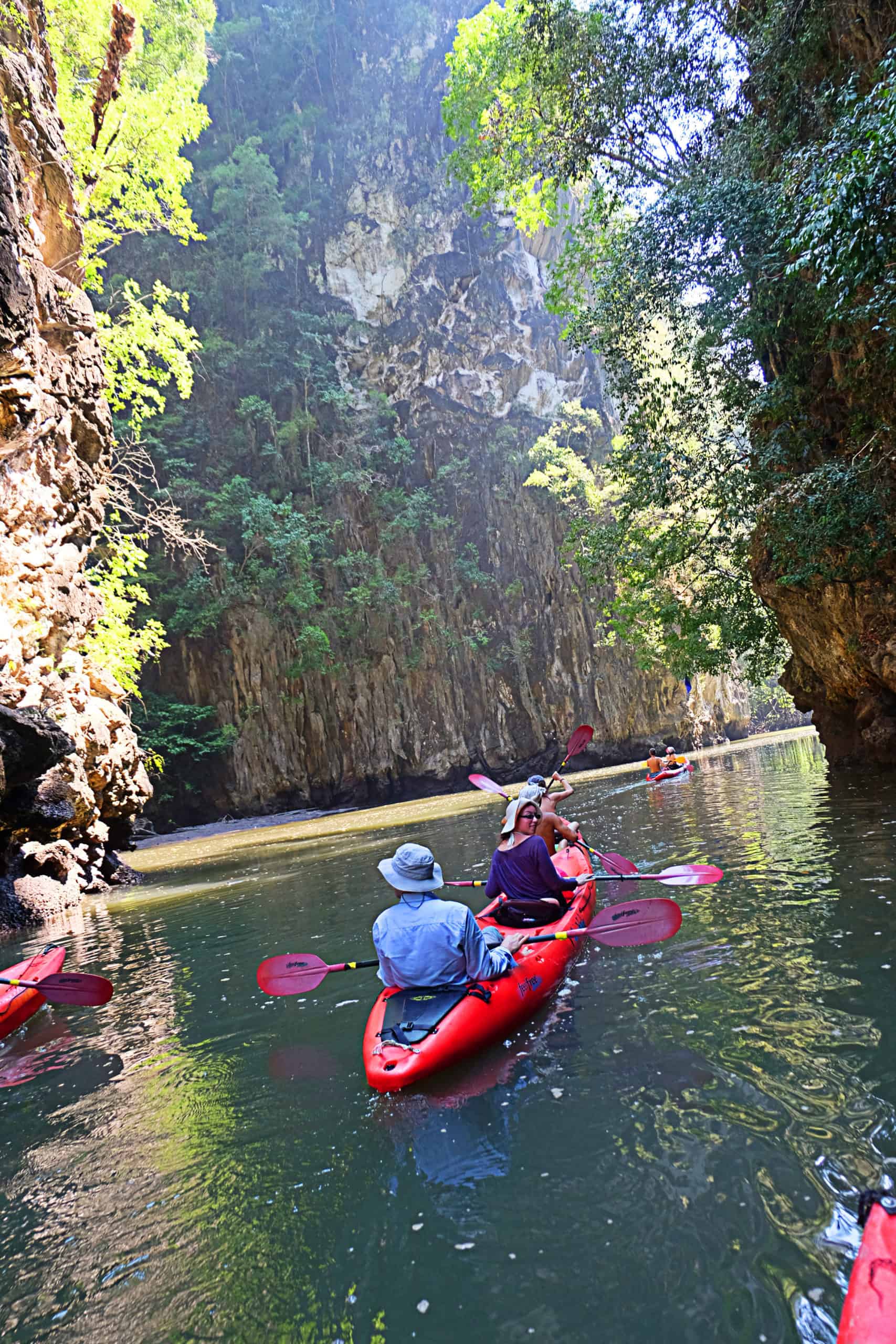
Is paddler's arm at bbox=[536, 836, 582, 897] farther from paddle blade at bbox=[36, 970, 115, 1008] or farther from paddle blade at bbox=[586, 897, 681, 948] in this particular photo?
paddle blade at bbox=[36, 970, 115, 1008]

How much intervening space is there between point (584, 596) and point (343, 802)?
11921 mm

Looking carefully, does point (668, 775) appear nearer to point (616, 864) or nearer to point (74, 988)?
point (616, 864)

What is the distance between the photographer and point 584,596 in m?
28.1

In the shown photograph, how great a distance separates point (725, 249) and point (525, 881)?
28.0 ft

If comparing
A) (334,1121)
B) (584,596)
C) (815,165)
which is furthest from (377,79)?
(334,1121)

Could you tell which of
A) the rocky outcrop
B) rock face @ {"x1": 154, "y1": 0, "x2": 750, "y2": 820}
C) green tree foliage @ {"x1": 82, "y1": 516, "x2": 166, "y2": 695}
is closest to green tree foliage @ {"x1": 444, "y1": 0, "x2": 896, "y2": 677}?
the rocky outcrop

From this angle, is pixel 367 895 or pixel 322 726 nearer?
pixel 367 895

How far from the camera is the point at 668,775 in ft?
55.2

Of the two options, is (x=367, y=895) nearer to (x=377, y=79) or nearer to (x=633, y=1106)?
(x=633, y=1106)

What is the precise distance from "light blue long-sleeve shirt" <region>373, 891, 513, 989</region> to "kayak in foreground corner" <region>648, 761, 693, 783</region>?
13.9 metres

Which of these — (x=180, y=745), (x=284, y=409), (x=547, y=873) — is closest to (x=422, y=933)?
(x=547, y=873)

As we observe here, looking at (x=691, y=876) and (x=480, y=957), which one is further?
(x=691, y=876)

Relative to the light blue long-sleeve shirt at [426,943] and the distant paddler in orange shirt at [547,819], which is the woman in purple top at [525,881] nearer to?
the distant paddler in orange shirt at [547,819]

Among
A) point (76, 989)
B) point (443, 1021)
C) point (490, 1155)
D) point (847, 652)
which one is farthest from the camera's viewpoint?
point (847, 652)
